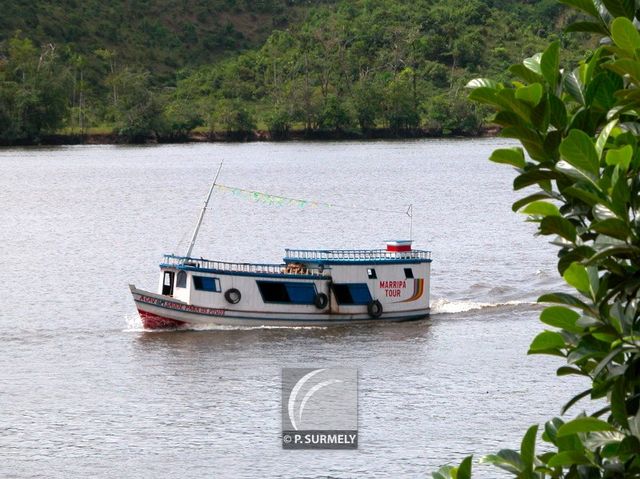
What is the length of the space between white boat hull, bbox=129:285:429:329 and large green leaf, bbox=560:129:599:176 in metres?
29.4

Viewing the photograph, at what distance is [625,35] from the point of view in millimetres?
6797

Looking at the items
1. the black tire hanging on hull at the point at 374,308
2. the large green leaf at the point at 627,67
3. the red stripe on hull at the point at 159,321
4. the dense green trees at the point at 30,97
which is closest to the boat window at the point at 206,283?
the red stripe on hull at the point at 159,321

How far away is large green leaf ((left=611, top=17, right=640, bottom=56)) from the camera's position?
6.75m

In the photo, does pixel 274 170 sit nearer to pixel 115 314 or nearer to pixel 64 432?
pixel 115 314

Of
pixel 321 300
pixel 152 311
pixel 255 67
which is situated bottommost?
pixel 152 311

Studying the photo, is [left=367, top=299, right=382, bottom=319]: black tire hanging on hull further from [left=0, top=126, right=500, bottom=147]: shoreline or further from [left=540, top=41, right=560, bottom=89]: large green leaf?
[left=0, top=126, right=500, bottom=147]: shoreline

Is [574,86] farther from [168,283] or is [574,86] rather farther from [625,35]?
[168,283]

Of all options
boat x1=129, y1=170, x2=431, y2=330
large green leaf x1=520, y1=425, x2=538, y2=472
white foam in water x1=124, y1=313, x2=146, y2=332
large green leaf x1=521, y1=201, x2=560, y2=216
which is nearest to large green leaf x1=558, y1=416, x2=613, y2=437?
large green leaf x1=520, y1=425, x2=538, y2=472

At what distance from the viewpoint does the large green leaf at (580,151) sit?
6.88 m

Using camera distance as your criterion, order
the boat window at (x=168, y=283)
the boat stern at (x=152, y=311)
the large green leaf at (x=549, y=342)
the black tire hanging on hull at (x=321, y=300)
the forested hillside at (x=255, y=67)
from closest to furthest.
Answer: the large green leaf at (x=549, y=342)
the boat stern at (x=152, y=311)
the boat window at (x=168, y=283)
the black tire hanging on hull at (x=321, y=300)
the forested hillside at (x=255, y=67)

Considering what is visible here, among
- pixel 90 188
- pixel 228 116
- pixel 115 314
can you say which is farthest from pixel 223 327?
pixel 228 116

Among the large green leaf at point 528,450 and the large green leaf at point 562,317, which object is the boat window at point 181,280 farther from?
the large green leaf at point 562,317

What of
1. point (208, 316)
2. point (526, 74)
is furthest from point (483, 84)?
point (208, 316)

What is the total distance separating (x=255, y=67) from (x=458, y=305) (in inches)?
5348
